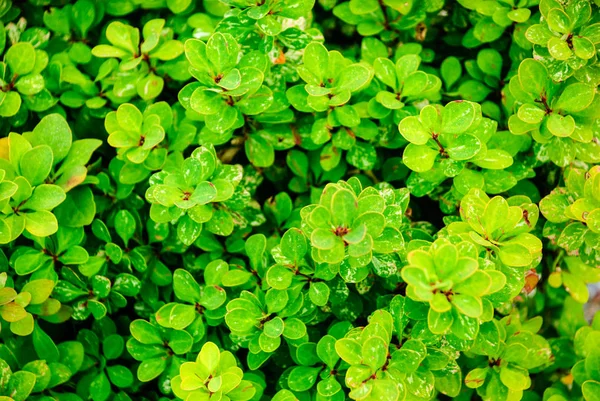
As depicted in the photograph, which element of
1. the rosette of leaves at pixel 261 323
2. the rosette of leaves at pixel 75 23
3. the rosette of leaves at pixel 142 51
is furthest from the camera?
the rosette of leaves at pixel 75 23

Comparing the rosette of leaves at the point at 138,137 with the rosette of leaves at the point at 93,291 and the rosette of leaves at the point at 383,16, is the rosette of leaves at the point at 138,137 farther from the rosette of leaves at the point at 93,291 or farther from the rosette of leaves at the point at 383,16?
the rosette of leaves at the point at 383,16

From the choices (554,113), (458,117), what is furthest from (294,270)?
(554,113)

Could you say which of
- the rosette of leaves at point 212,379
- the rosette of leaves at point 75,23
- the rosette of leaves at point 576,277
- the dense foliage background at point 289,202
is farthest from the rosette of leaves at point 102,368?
the rosette of leaves at point 576,277

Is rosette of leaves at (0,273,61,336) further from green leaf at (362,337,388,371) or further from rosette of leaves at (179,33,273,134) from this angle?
green leaf at (362,337,388,371)

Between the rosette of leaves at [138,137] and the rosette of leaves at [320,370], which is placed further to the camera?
the rosette of leaves at [138,137]

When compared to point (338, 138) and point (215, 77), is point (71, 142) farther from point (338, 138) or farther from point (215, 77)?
point (338, 138)

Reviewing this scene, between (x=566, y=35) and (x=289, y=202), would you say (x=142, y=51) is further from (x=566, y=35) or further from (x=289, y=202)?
(x=566, y=35)

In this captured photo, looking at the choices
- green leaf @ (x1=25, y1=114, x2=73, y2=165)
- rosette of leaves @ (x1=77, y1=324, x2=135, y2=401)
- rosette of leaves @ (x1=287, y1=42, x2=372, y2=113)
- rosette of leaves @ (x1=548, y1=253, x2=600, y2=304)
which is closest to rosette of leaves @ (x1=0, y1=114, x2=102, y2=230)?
green leaf @ (x1=25, y1=114, x2=73, y2=165)

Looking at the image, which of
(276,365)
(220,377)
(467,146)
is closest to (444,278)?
(467,146)
